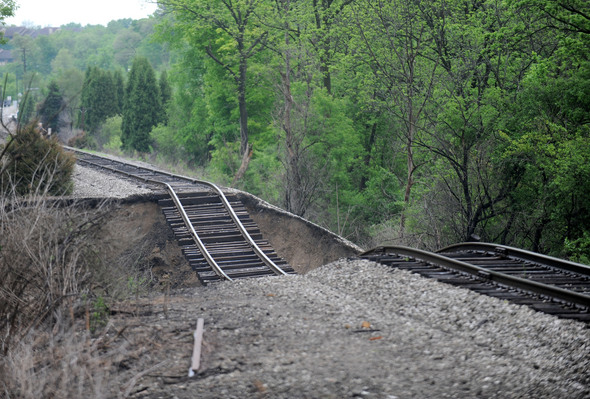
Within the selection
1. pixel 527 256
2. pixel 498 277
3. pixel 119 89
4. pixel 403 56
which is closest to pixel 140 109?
pixel 119 89

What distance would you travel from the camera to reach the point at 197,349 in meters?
6.32

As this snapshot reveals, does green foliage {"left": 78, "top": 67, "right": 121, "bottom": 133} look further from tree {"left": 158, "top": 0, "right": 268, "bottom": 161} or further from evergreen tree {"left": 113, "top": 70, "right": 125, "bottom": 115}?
tree {"left": 158, "top": 0, "right": 268, "bottom": 161}

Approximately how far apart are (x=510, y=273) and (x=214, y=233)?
878 centimetres

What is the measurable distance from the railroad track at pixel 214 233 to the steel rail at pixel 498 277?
3.11 meters

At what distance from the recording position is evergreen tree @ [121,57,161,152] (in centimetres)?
5197

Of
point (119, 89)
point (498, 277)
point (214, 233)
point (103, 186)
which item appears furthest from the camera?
point (119, 89)

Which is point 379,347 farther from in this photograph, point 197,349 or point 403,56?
point 403,56

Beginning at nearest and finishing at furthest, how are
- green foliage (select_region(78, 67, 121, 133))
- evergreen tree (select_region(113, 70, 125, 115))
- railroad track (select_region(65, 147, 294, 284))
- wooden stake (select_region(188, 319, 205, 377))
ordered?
wooden stake (select_region(188, 319, 205, 377)) < railroad track (select_region(65, 147, 294, 284)) < green foliage (select_region(78, 67, 121, 133)) < evergreen tree (select_region(113, 70, 125, 115))

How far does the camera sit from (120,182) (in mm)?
21422

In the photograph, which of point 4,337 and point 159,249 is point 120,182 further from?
point 4,337

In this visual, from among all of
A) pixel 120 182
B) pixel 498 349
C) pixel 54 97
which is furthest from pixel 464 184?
pixel 54 97

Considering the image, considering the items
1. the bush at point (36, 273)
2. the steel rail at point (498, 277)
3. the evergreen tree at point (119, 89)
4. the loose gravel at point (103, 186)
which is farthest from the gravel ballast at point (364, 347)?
the evergreen tree at point (119, 89)

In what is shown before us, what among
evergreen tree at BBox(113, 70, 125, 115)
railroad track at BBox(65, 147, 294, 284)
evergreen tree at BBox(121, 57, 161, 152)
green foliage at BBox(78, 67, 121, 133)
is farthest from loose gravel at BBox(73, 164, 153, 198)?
evergreen tree at BBox(113, 70, 125, 115)

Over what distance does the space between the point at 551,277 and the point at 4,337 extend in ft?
24.1
